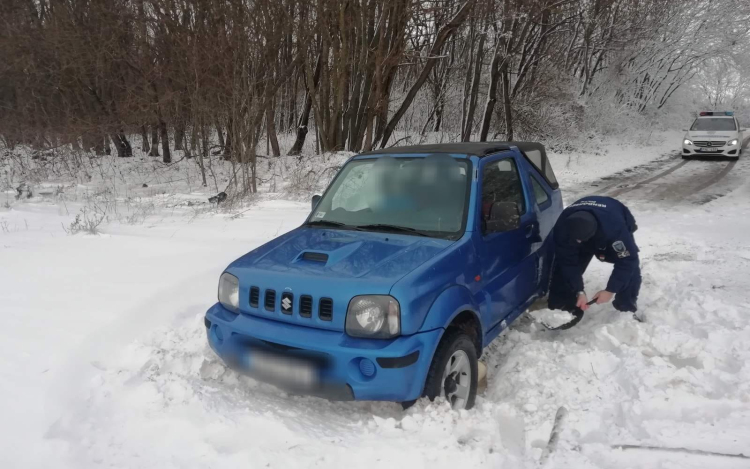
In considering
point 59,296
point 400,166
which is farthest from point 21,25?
point 400,166

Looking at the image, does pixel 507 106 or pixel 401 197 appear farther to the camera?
pixel 507 106

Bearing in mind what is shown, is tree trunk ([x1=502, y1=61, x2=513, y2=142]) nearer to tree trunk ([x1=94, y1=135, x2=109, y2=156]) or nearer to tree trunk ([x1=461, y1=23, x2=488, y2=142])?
tree trunk ([x1=461, y1=23, x2=488, y2=142])

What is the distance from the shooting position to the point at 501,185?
13.0 feet

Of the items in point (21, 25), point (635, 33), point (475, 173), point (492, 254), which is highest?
point (635, 33)

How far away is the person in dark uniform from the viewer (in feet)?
12.7

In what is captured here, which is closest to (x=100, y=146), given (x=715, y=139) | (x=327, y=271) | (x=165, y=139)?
(x=165, y=139)

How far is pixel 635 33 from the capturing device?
80.7ft

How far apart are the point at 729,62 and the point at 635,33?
12.2 meters

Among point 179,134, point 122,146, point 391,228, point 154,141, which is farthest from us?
point 122,146

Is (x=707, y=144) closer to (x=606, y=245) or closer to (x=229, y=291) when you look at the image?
(x=606, y=245)

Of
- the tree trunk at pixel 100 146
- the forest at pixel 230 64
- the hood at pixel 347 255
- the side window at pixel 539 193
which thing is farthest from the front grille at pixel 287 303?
the tree trunk at pixel 100 146

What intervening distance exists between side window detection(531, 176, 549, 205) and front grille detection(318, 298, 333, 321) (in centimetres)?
242

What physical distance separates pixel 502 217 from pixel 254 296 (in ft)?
5.50

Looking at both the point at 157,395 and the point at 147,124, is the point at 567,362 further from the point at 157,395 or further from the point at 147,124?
the point at 147,124
